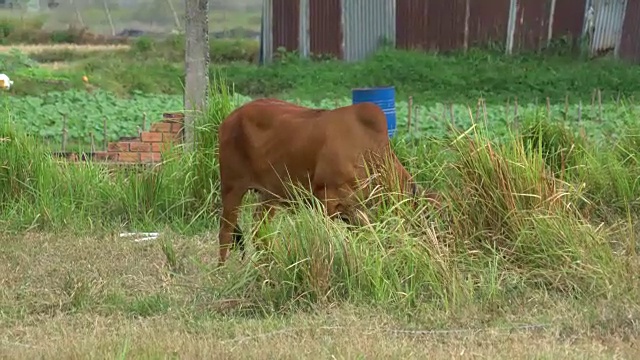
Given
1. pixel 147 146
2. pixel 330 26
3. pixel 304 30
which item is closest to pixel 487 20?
pixel 330 26

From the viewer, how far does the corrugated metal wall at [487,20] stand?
18.8 meters

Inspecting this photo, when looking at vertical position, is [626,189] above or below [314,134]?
below

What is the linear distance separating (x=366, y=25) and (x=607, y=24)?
5.03 meters

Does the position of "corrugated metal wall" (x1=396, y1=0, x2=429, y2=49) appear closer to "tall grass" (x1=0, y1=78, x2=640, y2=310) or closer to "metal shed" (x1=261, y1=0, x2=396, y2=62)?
"metal shed" (x1=261, y1=0, x2=396, y2=62)

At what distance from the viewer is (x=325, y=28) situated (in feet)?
62.8

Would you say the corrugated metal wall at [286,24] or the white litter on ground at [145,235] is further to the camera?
the corrugated metal wall at [286,24]

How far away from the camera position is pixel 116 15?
75.8 ft

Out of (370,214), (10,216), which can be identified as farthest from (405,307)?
(10,216)

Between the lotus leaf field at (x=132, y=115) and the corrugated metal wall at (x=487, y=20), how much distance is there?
5.06m

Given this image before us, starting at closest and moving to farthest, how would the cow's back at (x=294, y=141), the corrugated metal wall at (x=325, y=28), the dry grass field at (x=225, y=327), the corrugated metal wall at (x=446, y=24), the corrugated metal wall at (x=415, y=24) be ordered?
the dry grass field at (x=225, y=327) < the cow's back at (x=294, y=141) < the corrugated metal wall at (x=415, y=24) < the corrugated metal wall at (x=446, y=24) < the corrugated metal wall at (x=325, y=28)

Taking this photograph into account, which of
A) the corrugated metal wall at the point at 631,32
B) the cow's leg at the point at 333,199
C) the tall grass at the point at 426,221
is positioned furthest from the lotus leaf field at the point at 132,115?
the corrugated metal wall at the point at 631,32

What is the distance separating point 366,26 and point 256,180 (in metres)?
13.7

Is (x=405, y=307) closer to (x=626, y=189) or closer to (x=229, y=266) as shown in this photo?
(x=229, y=266)

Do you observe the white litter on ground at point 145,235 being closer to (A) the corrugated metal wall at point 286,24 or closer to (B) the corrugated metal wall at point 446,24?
(A) the corrugated metal wall at point 286,24
